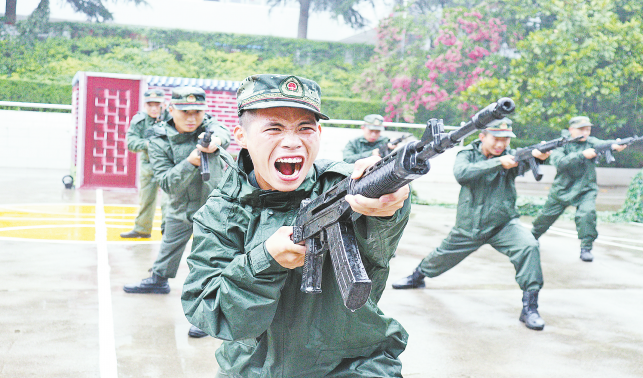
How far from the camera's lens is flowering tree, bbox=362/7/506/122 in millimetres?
20375

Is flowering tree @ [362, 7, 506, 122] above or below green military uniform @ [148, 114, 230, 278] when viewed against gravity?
above

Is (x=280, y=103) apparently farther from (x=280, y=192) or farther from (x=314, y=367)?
(x=314, y=367)

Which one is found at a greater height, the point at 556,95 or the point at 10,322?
the point at 556,95

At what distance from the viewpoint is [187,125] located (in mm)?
5613

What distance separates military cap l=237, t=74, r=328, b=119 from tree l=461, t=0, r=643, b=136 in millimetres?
16516

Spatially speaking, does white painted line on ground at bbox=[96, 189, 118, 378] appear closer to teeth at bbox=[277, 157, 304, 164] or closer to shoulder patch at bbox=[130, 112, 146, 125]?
shoulder patch at bbox=[130, 112, 146, 125]

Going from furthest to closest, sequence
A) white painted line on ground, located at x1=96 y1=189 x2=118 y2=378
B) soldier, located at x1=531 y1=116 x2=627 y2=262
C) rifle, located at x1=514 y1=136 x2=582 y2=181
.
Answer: soldier, located at x1=531 y1=116 x2=627 y2=262 → rifle, located at x1=514 y1=136 x2=582 y2=181 → white painted line on ground, located at x1=96 y1=189 x2=118 y2=378

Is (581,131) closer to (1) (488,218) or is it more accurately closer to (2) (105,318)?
(1) (488,218)

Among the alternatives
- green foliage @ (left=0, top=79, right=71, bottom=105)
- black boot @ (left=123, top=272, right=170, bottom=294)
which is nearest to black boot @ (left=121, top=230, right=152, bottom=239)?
black boot @ (left=123, top=272, right=170, bottom=294)

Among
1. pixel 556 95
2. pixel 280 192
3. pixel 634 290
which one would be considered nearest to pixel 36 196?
pixel 634 290

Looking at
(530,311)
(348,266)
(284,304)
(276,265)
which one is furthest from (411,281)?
(348,266)

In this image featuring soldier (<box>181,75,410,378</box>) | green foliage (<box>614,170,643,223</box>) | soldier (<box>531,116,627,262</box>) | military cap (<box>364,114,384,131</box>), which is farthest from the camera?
green foliage (<box>614,170,643,223</box>)

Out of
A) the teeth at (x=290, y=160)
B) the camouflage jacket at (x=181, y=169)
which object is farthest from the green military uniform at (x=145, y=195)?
the teeth at (x=290, y=160)

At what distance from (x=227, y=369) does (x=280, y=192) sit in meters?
0.72
